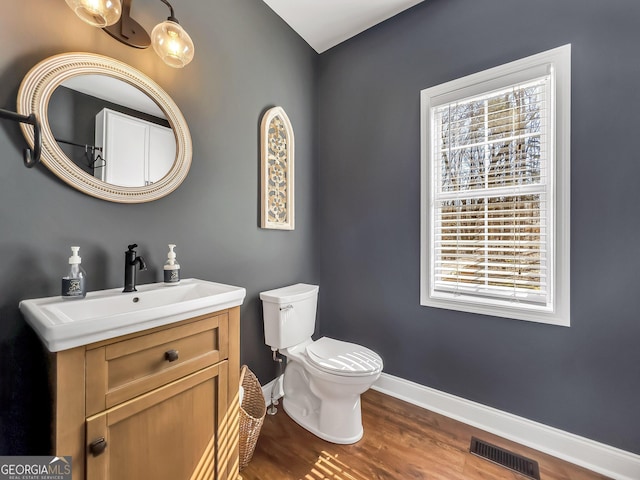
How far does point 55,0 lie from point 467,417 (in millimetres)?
2907

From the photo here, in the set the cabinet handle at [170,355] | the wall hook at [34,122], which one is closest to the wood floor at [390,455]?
the cabinet handle at [170,355]

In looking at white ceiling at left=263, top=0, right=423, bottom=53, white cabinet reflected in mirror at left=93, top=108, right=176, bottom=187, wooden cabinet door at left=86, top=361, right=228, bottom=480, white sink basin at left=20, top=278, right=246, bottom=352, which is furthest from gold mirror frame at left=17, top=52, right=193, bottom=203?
white ceiling at left=263, top=0, right=423, bottom=53

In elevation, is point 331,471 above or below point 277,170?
below

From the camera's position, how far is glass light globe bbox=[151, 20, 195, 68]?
1.21 m

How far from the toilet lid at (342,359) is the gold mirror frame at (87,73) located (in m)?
1.24

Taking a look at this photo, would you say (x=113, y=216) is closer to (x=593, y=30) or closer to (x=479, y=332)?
(x=479, y=332)

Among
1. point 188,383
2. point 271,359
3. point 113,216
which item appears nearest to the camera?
point 188,383

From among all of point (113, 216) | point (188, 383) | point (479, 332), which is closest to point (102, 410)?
point (188, 383)

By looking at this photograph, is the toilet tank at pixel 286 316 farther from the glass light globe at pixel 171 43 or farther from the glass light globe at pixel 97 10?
the glass light globe at pixel 97 10

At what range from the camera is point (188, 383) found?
1006 mm

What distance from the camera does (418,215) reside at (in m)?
1.90
